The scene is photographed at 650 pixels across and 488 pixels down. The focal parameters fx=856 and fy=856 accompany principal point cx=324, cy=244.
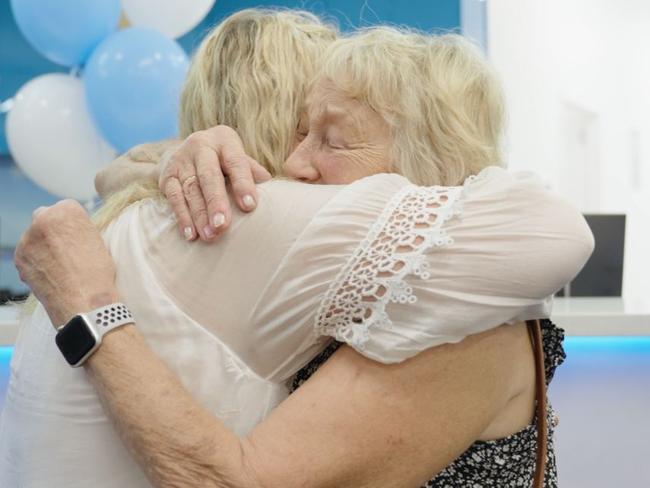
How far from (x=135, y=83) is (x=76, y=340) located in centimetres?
275

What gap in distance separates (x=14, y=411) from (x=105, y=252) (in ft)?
0.86

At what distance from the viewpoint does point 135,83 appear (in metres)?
3.59

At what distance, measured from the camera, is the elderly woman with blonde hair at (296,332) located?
95 cm

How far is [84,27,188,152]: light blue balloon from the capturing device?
3.59 m

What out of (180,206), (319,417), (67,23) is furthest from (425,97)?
(67,23)

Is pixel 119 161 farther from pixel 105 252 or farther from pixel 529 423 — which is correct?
pixel 529 423

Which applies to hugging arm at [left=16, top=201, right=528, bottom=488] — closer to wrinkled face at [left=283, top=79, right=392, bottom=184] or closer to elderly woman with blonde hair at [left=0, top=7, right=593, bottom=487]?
elderly woman with blonde hair at [left=0, top=7, right=593, bottom=487]

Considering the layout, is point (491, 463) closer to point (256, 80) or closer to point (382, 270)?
point (382, 270)

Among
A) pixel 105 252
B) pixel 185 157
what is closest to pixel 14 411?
pixel 105 252

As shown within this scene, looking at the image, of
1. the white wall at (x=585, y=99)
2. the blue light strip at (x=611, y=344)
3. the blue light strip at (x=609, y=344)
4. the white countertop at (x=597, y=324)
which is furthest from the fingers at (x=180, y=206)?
the white wall at (x=585, y=99)

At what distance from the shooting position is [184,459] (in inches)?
37.0

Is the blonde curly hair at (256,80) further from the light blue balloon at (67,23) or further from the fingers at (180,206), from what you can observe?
the light blue balloon at (67,23)

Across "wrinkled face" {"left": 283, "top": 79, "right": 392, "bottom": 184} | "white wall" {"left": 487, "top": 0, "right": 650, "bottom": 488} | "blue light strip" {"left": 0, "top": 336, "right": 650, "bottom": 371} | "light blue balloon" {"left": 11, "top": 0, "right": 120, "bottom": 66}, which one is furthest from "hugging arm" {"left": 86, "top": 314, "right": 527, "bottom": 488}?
"white wall" {"left": 487, "top": 0, "right": 650, "bottom": 488}

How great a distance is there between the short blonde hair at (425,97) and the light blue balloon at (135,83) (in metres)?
2.39
